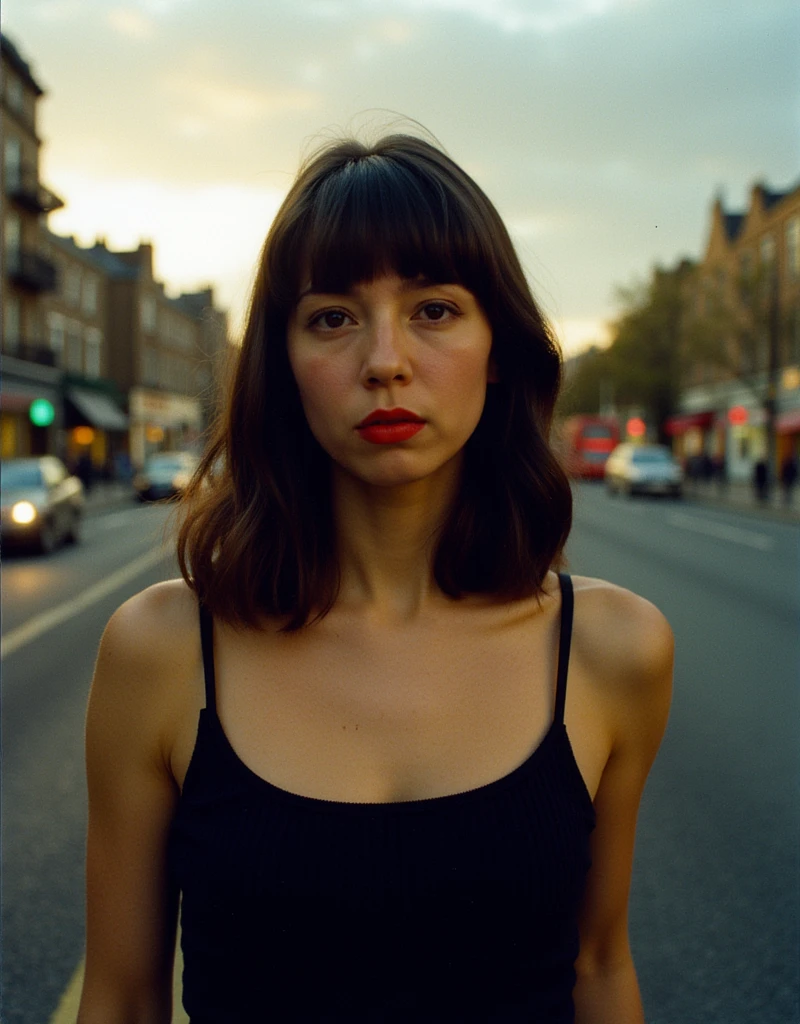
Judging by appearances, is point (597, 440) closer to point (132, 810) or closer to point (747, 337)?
point (747, 337)

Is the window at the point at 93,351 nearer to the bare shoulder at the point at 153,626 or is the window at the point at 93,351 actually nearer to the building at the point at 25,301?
the building at the point at 25,301

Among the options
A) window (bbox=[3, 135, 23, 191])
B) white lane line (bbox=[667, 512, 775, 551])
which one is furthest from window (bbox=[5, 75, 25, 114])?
white lane line (bbox=[667, 512, 775, 551])

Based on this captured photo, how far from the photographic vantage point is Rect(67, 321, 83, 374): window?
49209 millimetres

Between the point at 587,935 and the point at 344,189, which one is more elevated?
the point at 344,189

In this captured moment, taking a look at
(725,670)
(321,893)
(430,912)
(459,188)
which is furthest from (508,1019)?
(725,670)

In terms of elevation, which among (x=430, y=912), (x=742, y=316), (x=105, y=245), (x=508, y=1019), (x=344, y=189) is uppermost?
(x=105, y=245)

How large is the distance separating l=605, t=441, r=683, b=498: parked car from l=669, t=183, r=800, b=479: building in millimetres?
3174

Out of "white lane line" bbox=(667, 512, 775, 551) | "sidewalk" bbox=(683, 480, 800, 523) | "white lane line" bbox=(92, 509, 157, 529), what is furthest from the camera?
"sidewalk" bbox=(683, 480, 800, 523)

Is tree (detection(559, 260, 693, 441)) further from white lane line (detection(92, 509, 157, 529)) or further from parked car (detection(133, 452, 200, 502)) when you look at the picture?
white lane line (detection(92, 509, 157, 529))

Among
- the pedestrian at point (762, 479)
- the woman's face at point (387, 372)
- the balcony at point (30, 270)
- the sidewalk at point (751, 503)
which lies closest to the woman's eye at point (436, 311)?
the woman's face at point (387, 372)

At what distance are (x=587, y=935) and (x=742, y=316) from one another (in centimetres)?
3788

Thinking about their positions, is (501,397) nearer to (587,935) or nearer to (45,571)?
(587,935)

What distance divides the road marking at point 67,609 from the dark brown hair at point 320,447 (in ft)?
16.4

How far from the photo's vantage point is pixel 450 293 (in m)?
1.58
